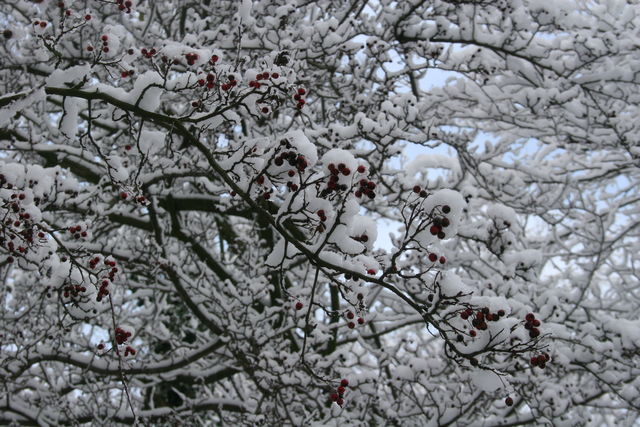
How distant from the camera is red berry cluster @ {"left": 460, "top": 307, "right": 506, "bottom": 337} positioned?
2043 mm

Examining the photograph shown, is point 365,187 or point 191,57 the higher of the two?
point 191,57

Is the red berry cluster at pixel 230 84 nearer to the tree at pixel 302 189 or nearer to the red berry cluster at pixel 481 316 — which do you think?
the tree at pixel 302 189

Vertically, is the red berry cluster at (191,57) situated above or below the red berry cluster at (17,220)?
above

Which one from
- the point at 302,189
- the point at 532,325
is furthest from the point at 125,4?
the point at 532,325

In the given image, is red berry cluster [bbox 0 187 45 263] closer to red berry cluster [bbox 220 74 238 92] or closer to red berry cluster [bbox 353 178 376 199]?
red berry cluster [bbox 220 74 238 92]

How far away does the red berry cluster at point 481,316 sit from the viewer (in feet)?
6.70

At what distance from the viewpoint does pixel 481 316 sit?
2.04 metres

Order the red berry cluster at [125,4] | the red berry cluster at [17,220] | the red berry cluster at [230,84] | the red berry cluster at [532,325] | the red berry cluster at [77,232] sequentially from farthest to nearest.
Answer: the red berry cluster at [77,232] < the red berry cluster at [125,4] < the red berry cluster at [17,220] < the red berry cluster at [230,84] < the red berry cluster at [532,325]

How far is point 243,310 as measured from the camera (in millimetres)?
5273

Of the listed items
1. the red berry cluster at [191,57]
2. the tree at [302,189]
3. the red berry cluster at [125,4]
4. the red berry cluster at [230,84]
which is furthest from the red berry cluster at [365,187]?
the red berry cluster at [125,4]

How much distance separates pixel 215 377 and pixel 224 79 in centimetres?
438

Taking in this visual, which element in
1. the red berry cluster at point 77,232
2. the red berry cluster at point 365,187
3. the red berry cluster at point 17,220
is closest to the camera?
the red berry cluster at point 365,187

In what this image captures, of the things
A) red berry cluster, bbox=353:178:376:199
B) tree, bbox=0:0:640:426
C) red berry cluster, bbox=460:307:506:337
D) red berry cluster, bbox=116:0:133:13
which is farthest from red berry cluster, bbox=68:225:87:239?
red berry cluster, bbox=460:307:506:337

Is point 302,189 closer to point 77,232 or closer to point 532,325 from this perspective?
point 532,325
